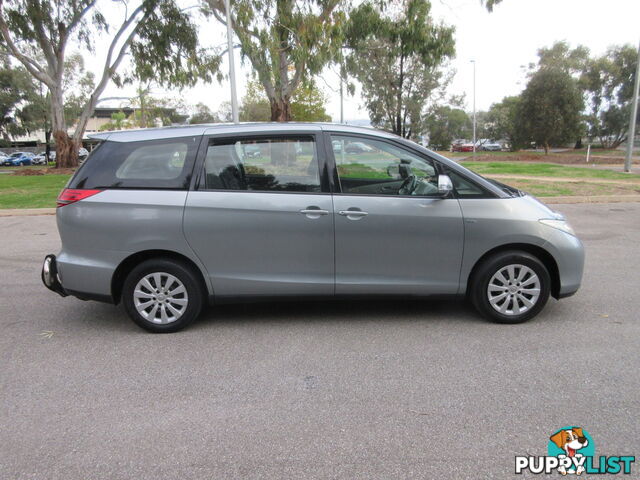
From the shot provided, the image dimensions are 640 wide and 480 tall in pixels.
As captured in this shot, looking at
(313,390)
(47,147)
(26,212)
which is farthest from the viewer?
(47,147)

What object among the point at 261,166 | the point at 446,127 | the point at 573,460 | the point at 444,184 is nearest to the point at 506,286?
the point at 444,184

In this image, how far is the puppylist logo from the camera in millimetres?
2557

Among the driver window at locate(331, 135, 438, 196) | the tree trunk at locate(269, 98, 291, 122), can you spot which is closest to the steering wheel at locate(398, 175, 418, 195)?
the driver window at locate(331, 135, 438, 196)

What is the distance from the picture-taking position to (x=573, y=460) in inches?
104

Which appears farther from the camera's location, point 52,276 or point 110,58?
point 110,58

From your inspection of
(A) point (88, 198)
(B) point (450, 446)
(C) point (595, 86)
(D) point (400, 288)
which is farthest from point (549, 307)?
(C) point (595, 86)

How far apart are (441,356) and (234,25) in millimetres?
15937

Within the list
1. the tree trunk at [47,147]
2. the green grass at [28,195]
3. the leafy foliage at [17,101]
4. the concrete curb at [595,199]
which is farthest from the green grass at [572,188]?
the leafy foliage at [17,101]

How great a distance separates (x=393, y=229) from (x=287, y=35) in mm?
14136

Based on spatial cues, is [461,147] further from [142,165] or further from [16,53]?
[142,165]

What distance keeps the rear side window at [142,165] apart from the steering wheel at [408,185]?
1879 mm

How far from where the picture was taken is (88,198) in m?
4.32

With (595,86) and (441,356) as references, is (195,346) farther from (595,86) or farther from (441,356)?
(595,86)

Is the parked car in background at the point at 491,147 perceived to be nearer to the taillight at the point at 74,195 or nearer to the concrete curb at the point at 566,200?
the concrete curb at the point at 566,200
